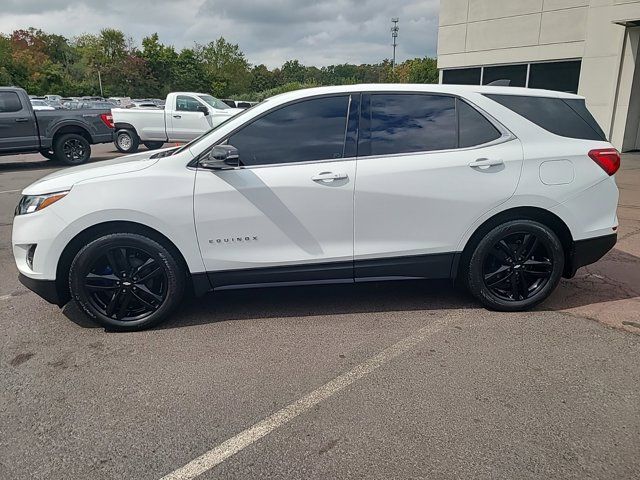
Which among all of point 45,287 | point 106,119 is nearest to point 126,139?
point 106,119

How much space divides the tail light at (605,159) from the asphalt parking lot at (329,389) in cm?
116

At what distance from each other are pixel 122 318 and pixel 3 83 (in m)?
59.5

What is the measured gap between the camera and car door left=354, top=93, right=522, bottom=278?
3.64 meters

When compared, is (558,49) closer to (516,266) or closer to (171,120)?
(171,120)

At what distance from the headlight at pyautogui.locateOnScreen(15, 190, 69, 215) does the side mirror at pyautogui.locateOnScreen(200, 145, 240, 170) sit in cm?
104

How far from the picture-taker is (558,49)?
1498 cm

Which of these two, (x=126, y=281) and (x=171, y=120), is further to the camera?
(x=171, y=120)

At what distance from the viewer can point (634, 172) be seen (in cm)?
1099

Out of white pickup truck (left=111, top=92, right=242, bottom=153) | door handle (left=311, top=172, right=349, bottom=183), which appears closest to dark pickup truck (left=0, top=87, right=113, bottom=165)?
white pickup truck (left=111, top=92, right=242, bottom=153)

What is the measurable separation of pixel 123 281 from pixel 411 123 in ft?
8.25

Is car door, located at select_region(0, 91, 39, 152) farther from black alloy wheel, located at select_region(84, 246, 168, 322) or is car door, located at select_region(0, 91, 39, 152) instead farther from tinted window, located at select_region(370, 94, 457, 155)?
tinted window, located at select_region(370, 94, 457, 155)

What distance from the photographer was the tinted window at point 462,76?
17438mm

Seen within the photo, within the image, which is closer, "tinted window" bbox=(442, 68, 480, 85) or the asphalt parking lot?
the asphalt parking lot

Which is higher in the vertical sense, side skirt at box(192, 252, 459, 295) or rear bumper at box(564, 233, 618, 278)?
rear bumper at box(564, 233, 618, 278)
